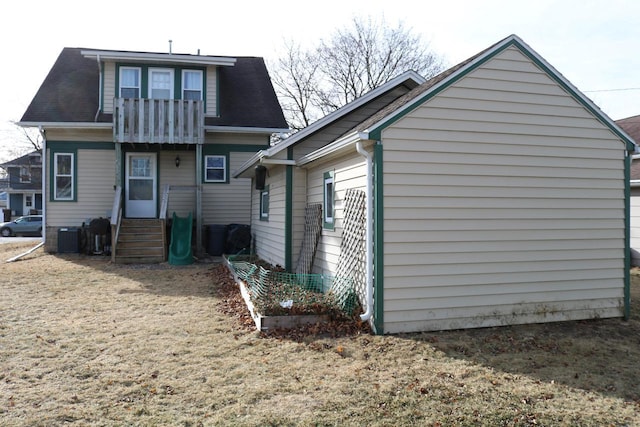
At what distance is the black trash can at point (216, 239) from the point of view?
14125mm

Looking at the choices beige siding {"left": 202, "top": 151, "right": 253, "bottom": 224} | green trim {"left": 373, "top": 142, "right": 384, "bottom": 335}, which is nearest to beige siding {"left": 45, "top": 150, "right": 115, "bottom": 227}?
A: beige siding {"left": 202, "top": 151, "right": 253, "bottom": 224}

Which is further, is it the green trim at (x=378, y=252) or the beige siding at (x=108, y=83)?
the beige siding at (x=108, y=83)

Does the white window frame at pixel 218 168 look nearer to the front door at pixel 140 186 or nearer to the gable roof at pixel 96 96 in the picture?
the gable roof at pixel 96 96

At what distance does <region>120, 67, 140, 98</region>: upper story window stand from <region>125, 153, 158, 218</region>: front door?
191cm

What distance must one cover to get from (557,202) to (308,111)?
24816 mm

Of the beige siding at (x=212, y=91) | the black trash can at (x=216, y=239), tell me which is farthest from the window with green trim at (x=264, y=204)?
the beige siding at (x=212, y=91)

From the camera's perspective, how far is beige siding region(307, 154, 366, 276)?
7034 millimetres

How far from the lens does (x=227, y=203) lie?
15.5 m

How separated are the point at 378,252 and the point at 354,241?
2.87ft

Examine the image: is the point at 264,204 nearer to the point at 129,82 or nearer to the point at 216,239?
the point at 216,239

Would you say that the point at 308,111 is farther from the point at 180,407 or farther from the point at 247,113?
the point at 180,407

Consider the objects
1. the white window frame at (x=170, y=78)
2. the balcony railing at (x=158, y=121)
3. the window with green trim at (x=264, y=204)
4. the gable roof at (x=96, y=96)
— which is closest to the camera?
the window with green trim at (x=264, y=204)

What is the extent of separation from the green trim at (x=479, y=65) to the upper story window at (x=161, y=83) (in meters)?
10.9

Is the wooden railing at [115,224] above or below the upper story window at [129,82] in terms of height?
below
